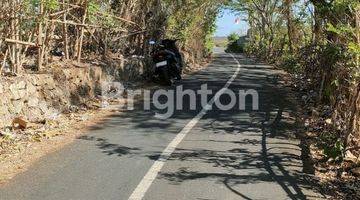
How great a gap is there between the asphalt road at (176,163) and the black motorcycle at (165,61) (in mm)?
5222

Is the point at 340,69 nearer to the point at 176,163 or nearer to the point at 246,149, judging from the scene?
the point at 246,149

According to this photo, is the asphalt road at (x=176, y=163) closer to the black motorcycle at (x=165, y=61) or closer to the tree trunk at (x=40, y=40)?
the tree trunk at (x=40, y=40)

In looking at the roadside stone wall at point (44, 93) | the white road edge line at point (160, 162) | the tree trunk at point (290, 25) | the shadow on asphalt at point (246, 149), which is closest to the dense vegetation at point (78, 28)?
the roadside stone wall at point (44, 93)

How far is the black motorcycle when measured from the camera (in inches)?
625

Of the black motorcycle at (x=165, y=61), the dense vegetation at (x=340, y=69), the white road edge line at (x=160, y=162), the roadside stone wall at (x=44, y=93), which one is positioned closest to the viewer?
the white road edge line at (x=160, y=162)

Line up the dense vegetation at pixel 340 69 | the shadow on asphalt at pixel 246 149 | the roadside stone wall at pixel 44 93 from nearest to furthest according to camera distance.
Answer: the shadow on asphalt at pixel 246 149, the dense vegetation at pixel 340 69, the roadside stone wall at pixel 44 93

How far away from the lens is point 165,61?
15.9 meters

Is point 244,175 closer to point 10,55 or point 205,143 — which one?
point 205,143

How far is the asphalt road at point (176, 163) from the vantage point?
236 inches

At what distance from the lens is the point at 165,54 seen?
52.2 feet

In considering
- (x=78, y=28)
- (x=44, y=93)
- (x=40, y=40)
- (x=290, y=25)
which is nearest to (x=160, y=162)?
(x=44, y=93)

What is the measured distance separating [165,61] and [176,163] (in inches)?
352

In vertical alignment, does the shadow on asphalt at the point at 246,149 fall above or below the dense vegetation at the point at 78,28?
below

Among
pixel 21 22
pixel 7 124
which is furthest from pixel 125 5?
pixel 7 124
